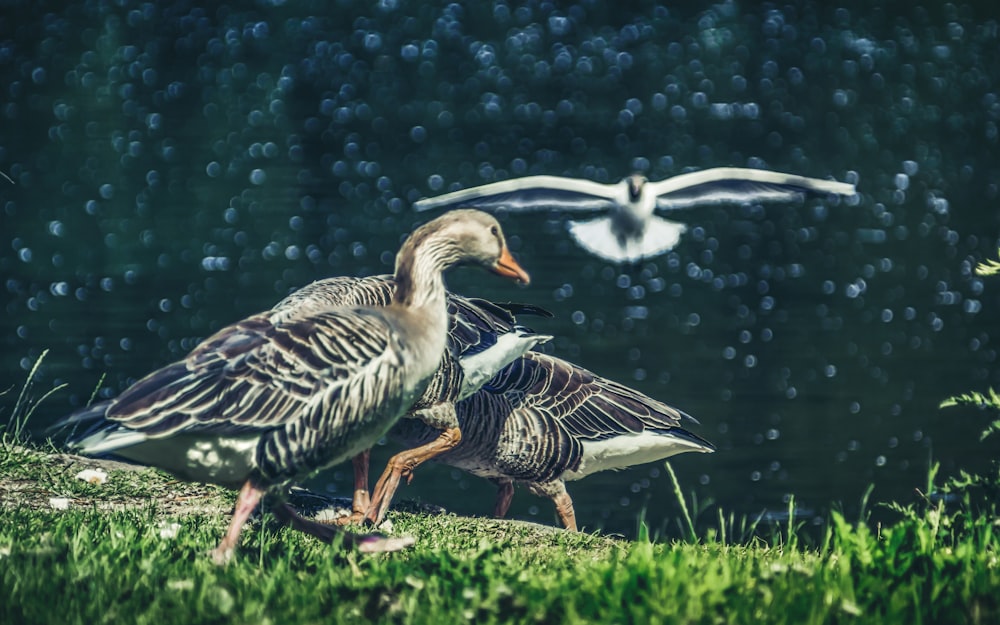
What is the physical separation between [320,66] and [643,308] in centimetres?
3206

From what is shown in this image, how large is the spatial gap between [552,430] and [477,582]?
458 cm

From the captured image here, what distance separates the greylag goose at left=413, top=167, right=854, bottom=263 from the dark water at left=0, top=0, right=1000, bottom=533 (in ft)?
9.67

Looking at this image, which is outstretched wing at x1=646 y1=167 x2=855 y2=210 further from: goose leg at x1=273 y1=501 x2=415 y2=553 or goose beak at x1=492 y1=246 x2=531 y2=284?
goose leg at x1=273 y1=501 x2=415 y2=553

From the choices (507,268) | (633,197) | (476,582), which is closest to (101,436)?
(476,582)

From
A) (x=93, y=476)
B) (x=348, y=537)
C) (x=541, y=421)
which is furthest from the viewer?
(x=541, y=421)

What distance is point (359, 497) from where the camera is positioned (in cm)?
839

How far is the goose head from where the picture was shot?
21.0 ft

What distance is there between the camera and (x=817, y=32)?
6072 cm

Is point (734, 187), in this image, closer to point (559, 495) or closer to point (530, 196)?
point (530, 196)

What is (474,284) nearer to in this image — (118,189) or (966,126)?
(118,189)

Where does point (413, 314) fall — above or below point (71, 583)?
above

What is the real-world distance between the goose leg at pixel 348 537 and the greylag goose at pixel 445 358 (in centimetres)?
180

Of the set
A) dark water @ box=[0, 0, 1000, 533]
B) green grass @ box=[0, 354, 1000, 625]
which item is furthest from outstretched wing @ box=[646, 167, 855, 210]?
green grass @ box=[0, 354, 1000, 625]

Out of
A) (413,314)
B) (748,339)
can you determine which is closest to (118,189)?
(748,339)
